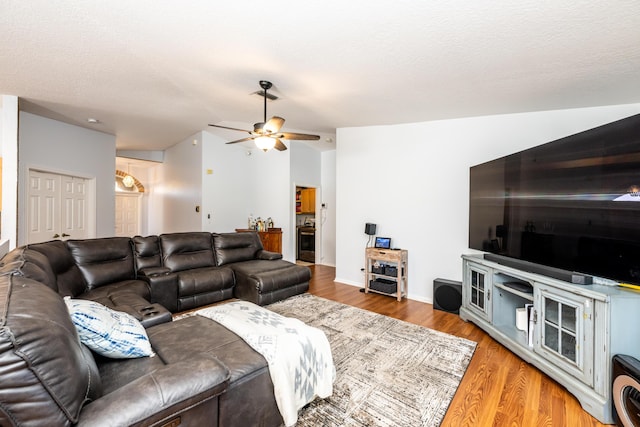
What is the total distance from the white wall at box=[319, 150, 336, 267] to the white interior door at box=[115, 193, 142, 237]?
5.52 metres

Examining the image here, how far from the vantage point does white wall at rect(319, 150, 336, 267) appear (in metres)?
6.59

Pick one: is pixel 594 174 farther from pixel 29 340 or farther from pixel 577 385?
pixel 29 340

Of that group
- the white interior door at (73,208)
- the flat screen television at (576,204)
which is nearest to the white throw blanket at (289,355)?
the flat screen television at (576,204)

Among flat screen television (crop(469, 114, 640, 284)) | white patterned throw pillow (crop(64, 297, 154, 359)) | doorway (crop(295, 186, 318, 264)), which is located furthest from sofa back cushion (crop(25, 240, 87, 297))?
doorway (crop(295, 186, 318, 264))

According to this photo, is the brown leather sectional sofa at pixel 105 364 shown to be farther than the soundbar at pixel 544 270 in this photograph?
No

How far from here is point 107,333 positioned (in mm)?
1339

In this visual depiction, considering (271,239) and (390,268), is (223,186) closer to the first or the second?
(271,239)

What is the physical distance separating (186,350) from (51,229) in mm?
4982

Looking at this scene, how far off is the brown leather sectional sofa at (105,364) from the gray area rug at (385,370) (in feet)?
1.69

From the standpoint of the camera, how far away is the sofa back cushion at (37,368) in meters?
0.78

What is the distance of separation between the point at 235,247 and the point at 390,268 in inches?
95.2

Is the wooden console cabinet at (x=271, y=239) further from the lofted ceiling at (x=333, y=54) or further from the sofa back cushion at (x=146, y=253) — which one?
the lofted ceiling at (x=333, y=54)

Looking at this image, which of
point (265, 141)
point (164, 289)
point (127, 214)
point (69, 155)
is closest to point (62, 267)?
point (164, 289)

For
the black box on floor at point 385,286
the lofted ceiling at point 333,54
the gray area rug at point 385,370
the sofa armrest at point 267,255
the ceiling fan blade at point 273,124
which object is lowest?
the gray area rug at point 385,370
